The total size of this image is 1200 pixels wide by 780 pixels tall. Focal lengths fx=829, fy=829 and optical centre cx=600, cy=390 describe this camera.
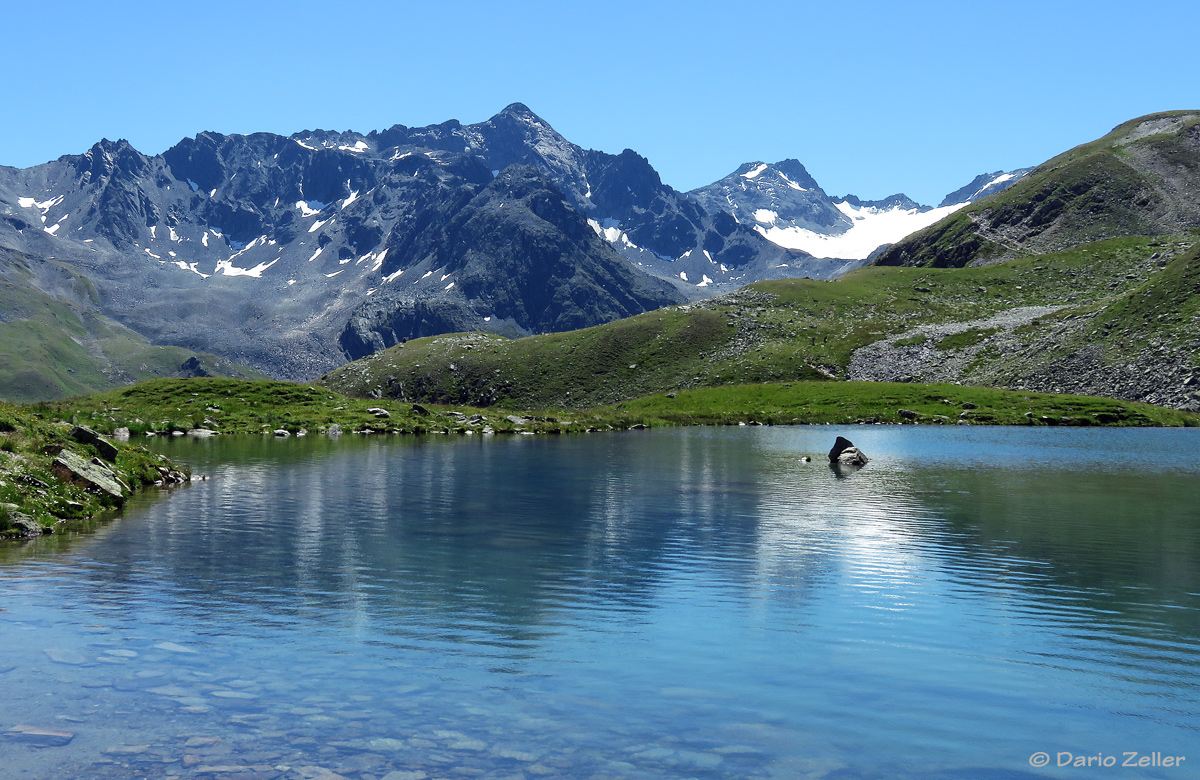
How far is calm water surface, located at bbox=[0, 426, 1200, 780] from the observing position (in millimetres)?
13805

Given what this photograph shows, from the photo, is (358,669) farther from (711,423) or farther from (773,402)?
(773,402)

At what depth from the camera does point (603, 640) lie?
20391 millimetres

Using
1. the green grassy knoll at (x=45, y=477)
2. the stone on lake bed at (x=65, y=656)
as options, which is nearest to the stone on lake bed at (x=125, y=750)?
the stone on lake bed at (x=65, y=656)

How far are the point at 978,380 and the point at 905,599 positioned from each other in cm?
15388

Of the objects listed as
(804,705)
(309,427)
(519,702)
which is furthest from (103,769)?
(309,427)

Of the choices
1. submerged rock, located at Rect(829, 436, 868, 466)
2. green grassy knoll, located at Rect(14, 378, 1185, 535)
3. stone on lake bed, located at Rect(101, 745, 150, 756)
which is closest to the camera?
stone on lake bed, located at Rect(101, 745, 150, 756)

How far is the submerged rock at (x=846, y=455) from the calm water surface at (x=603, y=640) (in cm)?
2268

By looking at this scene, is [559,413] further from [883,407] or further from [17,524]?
[17,524]

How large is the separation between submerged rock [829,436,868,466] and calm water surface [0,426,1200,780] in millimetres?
22677

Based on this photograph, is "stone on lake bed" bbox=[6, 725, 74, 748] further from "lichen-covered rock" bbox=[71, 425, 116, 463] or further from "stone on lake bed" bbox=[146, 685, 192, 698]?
"lichen-covered rock" bbox=[71, 425, 116, 463]

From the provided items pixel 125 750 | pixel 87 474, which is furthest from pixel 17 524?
pixel 125 750

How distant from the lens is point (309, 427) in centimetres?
11731

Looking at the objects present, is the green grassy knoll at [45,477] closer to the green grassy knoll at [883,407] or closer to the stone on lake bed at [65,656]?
the stone on lake bed at [65,656]

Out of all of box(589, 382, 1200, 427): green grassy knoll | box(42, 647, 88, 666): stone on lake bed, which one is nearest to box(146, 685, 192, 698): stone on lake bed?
box(42, 647, 88, 666): stone on lake bed
